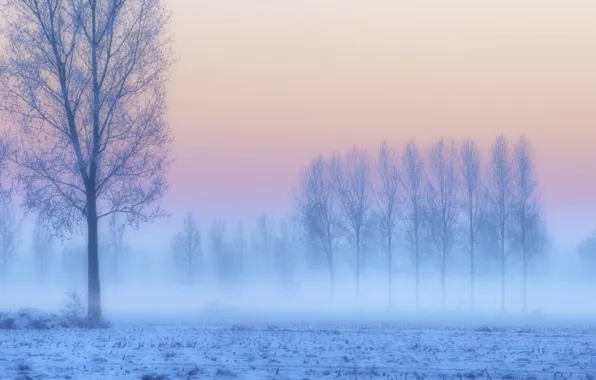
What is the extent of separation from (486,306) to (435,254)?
5.68 m

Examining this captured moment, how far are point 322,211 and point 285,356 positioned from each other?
46.5 m

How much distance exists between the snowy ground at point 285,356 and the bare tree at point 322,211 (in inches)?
1651

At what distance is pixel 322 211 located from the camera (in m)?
60.0

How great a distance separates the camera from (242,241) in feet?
420

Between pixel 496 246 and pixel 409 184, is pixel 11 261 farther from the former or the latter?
pixel 496 246

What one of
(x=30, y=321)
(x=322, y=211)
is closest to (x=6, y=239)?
(x=322, y=211)

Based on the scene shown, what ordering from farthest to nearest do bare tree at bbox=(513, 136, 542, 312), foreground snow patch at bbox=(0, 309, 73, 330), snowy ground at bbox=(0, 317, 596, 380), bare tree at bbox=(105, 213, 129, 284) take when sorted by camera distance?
bare tree at bbox=(105, 213, 129, 284) < bare tree at bbox=(513, 136, 542, 312) < foreground snow patch at bbox=(0, 309, 73, 330) < snowy ground at bbox=(0, 317, 596, 380)

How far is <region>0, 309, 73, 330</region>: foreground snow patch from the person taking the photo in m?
18.9

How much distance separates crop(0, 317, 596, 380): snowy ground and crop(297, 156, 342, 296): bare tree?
4193cm

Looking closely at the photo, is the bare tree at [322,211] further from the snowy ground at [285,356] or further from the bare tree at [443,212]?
the snowy ground at [285,356]

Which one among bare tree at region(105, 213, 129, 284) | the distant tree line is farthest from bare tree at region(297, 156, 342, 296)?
bare tree at region(105, 213, 129, 284)

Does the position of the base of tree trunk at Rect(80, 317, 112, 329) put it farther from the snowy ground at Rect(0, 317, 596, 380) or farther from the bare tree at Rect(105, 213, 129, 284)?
the bare tree at Rect(105, 213, 129, 284)

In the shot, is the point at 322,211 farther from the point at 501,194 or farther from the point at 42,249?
the point at 42,249

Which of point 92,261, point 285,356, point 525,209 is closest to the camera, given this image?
point 285,356
